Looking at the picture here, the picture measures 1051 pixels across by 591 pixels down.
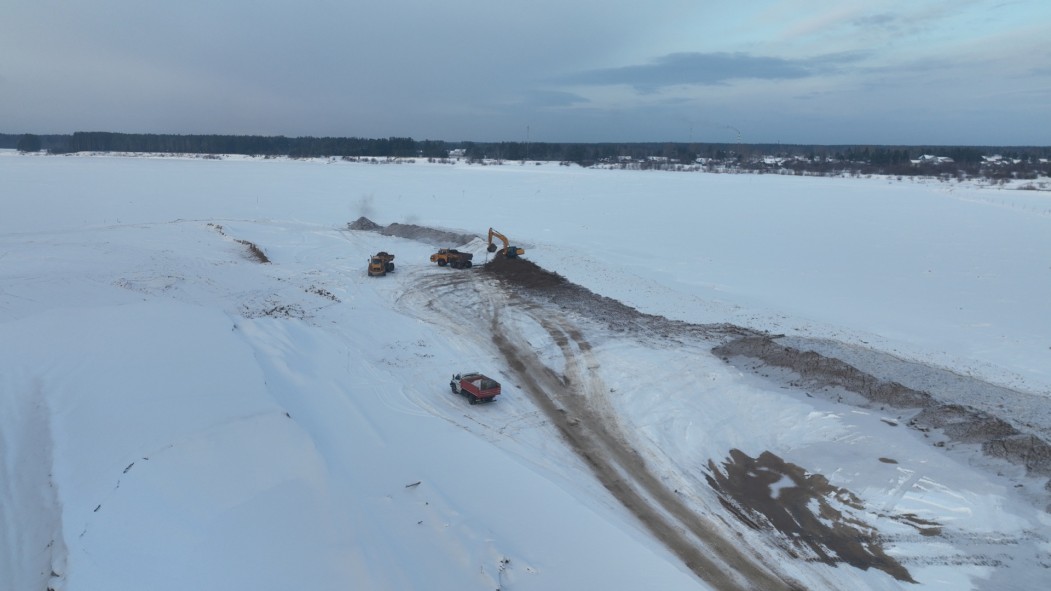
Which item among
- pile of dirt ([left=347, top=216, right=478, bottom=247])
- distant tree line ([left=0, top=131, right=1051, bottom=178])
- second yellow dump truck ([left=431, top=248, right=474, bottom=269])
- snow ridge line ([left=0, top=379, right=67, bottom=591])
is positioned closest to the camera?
snow ridge line ([left=0, top=379, right=67, bottom=591])

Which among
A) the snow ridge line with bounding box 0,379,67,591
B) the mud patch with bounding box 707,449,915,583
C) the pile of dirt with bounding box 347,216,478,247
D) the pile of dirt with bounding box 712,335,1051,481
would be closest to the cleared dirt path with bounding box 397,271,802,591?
the mud patch with bounding box 707,449,915,583

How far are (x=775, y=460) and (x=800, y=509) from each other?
1.98m

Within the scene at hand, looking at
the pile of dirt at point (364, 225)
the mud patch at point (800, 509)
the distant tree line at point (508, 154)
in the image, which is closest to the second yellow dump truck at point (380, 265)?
the pile of dirt at point (364, 225)

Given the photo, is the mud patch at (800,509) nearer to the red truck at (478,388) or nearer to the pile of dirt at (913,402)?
the pile of dirt at (913,402)

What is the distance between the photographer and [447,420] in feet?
50.4

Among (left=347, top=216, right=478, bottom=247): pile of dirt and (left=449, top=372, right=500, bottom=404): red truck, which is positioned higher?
(left=347, top=216, right=478, bottom=247): pile of dirt

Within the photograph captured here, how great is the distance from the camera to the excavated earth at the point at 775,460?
36.8ft

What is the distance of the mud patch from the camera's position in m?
11.2

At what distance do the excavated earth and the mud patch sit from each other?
21 millimetres

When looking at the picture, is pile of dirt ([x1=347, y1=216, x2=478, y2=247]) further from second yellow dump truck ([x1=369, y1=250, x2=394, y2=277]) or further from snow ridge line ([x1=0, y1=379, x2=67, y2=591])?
snow ridge line ([x1=0, y1=379, x2=67, y2=591])

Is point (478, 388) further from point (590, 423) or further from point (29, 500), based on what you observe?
point (29, 500)

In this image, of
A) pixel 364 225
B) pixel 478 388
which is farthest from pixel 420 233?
pixel 478 388

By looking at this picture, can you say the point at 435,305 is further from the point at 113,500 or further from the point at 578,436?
the point at 113,500

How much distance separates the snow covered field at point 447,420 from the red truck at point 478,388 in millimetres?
436
